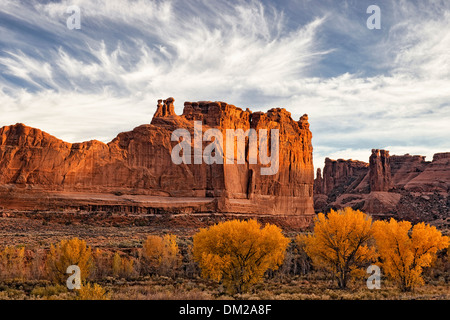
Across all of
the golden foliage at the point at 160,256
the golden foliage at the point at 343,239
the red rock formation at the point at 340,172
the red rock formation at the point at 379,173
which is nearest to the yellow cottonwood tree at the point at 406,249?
the golden foliage at the point at 343,239

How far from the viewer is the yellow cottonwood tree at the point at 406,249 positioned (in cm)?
2641

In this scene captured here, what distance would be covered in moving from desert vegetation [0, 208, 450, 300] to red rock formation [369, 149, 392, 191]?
4269 inches

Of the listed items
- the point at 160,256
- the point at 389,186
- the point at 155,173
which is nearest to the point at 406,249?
the point at 160,256

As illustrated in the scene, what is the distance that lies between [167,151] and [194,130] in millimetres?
7675

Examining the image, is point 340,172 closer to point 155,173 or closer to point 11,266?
point 155,173

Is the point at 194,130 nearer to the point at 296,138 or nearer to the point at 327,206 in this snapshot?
the point at 296,138

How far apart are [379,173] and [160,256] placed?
119m

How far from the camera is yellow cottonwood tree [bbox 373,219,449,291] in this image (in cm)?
2641

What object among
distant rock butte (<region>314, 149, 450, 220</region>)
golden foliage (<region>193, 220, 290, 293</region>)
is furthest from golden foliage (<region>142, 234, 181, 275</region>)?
distant rock butte (<region>314, 149, 450, 220</region>)

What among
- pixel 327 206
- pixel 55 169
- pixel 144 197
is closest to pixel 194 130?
pixel 144 197

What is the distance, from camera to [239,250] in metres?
24.1

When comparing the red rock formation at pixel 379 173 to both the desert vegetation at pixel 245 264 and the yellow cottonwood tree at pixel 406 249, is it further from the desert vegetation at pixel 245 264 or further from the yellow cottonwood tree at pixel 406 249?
the yellow cottonwood tree at pixel 406 249

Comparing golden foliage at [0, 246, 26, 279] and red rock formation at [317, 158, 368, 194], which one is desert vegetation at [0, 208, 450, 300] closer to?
golden foliage at [0, 246, 26, 279]
